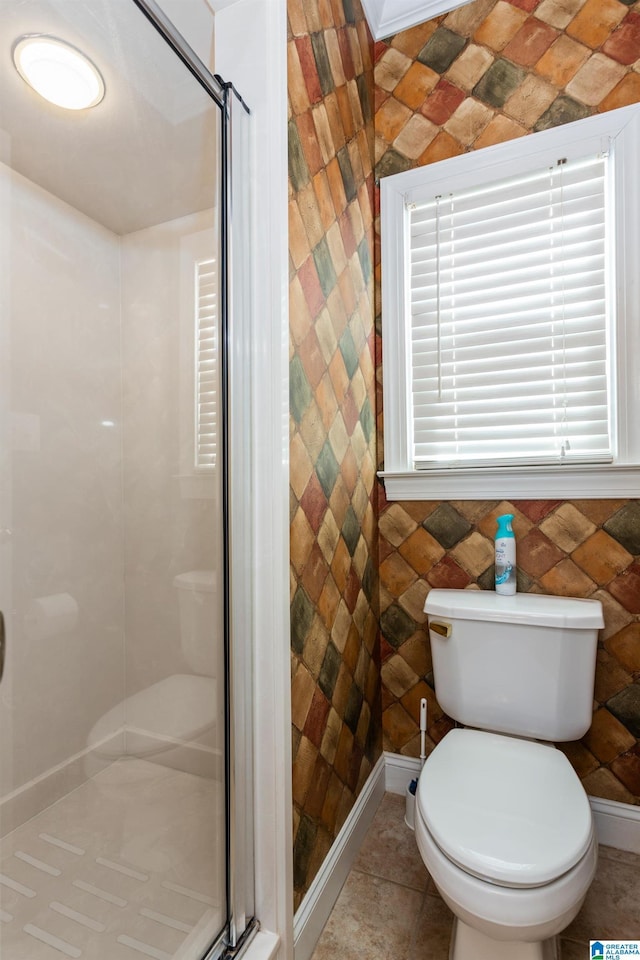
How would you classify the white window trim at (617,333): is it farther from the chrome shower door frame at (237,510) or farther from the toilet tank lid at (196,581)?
the toilet tank lid at (196,581)

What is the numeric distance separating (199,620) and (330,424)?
0.66m

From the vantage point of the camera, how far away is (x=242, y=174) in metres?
1.13

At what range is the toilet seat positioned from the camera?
957mm

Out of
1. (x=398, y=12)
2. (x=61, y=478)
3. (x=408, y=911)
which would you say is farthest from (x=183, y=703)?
(x=398, y=12)

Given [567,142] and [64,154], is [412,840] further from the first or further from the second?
[567,142]

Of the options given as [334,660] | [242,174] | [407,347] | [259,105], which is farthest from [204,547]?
[407,347]

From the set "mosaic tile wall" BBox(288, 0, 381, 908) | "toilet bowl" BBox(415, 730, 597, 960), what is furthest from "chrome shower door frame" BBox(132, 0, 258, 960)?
"toilet bowl" BBox(415, 730, 597, 960)

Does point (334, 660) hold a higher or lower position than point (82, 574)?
lower

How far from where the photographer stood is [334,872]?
4.51ft

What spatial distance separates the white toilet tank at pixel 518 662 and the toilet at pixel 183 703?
76 centimetres

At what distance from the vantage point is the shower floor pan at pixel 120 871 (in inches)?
28.8

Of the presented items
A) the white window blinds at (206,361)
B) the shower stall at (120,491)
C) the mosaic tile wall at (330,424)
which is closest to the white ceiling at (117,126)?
the shower stall at (120,491)

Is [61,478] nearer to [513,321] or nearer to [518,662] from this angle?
[518,662]

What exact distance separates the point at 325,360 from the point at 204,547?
0.65m
